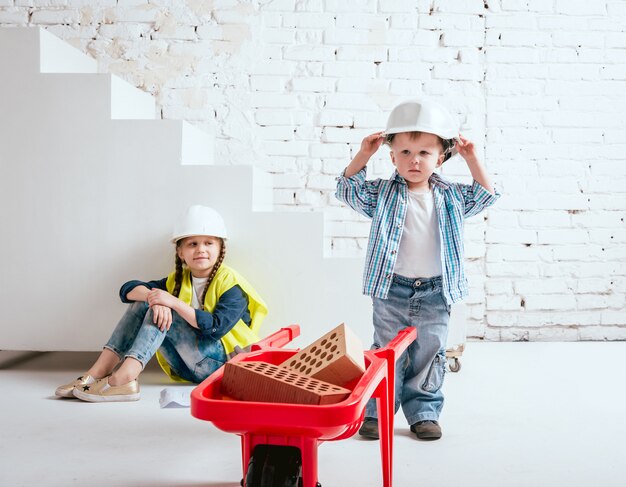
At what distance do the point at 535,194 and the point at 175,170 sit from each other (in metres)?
1.67

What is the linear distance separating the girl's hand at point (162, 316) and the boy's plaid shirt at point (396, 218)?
2.40 ft

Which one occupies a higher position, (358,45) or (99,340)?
(358,45)

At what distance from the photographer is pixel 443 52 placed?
10.7 ft

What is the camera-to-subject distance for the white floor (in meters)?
1.60

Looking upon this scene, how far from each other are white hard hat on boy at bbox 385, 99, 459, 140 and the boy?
0.04 meters

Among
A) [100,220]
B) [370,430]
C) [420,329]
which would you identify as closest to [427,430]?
[370,430]

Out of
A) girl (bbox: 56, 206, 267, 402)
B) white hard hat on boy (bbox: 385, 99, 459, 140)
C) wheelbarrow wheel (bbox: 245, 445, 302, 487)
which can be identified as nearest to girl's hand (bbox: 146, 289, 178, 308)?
girl (bbox: 56, 206, 267, 402)

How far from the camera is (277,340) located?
154cm

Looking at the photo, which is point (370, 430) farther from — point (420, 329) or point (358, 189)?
point (358, 189)

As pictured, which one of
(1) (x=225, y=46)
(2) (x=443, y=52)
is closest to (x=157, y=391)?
(1) (x=225, y=46)

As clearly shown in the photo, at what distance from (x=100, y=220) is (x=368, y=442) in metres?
1.31

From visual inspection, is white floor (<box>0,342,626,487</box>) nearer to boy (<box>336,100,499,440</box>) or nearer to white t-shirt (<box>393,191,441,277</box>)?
boy (<box>336,100,499,440</box>)

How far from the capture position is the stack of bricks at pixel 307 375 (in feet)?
3.66

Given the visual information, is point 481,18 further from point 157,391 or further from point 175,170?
point 157,391
